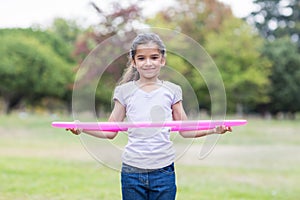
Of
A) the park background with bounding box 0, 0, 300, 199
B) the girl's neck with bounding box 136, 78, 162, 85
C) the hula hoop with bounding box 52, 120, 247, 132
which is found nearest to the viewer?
the hula hoop with bounding box 52, 120, 247, 132

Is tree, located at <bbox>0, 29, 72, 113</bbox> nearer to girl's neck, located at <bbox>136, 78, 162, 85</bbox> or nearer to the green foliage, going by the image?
the green foliage

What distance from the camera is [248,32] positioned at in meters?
32.2

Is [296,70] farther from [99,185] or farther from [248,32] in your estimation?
[99,185]

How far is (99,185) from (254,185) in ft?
7.73

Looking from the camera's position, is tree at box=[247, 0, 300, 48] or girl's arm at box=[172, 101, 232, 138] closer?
girl's arm at box=[172, 101, 232, 138]

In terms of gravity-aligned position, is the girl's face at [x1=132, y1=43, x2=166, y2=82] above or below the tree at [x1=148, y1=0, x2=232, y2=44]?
Result: below

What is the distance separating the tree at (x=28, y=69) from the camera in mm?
33188

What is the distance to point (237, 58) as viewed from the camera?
32.9m

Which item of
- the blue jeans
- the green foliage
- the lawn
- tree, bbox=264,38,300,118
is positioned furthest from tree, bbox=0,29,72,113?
the blue jeans

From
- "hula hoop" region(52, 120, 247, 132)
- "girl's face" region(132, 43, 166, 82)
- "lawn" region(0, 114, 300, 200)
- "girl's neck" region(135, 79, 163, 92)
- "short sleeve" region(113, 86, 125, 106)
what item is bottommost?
"lawn" region(0, 114, 300, 200)

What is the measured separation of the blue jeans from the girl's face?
1.73ft

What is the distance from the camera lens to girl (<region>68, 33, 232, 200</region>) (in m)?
3.04

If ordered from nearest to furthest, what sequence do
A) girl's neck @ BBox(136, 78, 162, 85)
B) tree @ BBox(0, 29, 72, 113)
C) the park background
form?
girl's neck @ BBox(136, 78, 162, 85), the park background, tree @ BBox(0, 29, 72, 113)

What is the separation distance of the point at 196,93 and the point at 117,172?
1.84m
